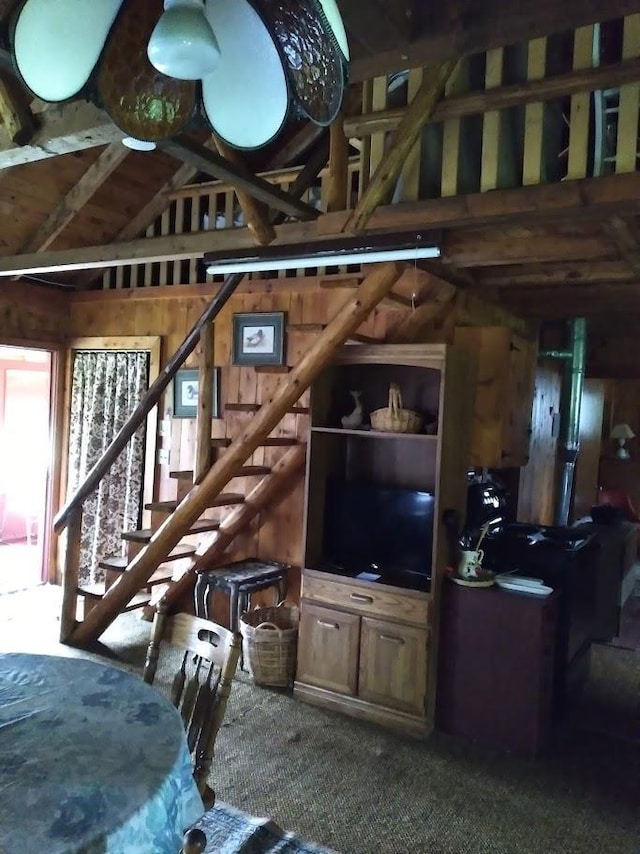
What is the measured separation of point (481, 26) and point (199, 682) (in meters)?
2.48

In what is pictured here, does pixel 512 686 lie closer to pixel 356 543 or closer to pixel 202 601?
pixel 356 543

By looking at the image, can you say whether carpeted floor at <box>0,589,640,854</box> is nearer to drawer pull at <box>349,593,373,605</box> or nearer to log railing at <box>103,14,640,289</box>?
drawer pull at <box>349,593,373,605</box>

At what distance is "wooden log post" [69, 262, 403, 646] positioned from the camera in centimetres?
346

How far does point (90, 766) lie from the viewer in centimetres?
153

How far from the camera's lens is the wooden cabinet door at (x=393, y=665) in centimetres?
336

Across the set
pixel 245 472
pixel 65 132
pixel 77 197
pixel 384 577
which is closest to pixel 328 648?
pixel 384 577

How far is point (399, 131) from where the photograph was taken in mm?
2918

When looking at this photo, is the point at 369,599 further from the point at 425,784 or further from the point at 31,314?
the point at 31,314

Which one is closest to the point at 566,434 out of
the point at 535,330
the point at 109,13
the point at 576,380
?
the point at 576,380

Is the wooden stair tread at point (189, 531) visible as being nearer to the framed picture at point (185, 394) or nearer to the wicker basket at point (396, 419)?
the framed picture at point (185, 394)

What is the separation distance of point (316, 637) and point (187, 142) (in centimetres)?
259

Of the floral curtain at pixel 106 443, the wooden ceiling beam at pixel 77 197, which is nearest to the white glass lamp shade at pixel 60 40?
the wooden ceiling beam at pixel 77 197

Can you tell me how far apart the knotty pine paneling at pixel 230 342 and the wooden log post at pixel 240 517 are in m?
0.14

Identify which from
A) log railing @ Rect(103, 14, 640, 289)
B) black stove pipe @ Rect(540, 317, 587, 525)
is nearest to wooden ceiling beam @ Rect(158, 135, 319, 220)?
log railing @ Rect(103, 14, 640, 289)
